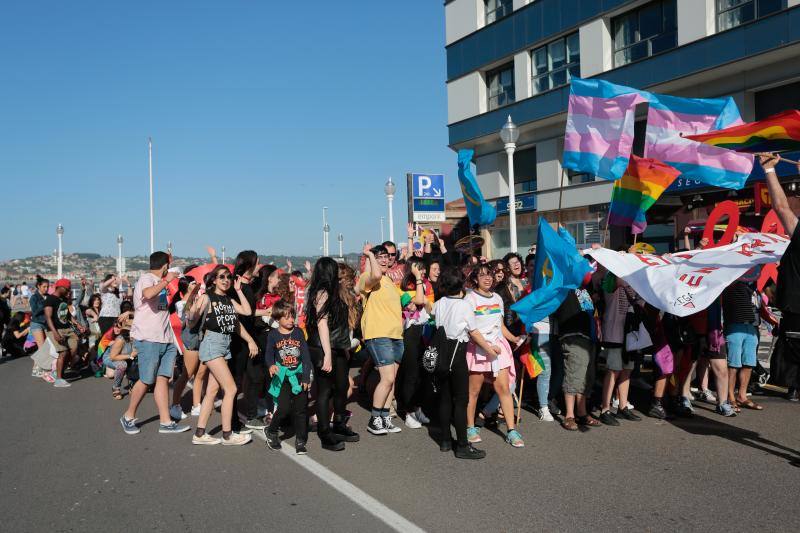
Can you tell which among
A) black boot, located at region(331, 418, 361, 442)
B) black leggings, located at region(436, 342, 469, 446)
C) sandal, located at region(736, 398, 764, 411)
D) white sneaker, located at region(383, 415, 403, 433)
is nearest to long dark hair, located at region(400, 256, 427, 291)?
white sneaker, located at region(383, 415, 403, 433)

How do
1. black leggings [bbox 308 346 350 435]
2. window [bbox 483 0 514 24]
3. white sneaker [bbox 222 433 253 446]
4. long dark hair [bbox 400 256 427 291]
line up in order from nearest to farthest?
black leggings [bbox 308 346 350 435]
white sneaker [bbox 222 433 253 446]
long dark hair [bbox 400 256 427 291]
window [bbox 483 0 514 24]

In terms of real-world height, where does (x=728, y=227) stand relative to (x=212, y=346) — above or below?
above

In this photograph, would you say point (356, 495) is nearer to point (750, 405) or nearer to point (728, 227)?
point (750, 405)

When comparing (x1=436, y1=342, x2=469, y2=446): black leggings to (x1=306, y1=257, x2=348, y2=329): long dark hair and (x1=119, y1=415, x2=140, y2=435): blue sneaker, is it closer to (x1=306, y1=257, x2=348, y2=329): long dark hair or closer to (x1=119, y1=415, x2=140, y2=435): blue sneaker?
(x1=306, y1=257, x2=348, y2=329): long dark hair

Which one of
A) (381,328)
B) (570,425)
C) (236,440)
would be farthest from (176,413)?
(570,425)

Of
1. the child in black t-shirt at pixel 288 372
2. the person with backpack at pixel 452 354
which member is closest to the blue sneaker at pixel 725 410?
the person with backpack at pixel 452 354

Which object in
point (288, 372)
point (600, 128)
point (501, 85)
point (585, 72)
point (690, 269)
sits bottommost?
point (288, 372)

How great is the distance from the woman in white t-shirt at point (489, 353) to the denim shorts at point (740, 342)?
9.13ft

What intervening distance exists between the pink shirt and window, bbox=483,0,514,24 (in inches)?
819

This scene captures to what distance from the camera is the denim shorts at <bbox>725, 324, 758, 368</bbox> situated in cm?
743

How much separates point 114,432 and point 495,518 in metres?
4.85

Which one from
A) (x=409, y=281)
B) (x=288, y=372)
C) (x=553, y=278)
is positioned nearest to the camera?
(x=288, y=372)

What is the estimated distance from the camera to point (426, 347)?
730 centimetres

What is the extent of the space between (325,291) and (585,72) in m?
17.6
